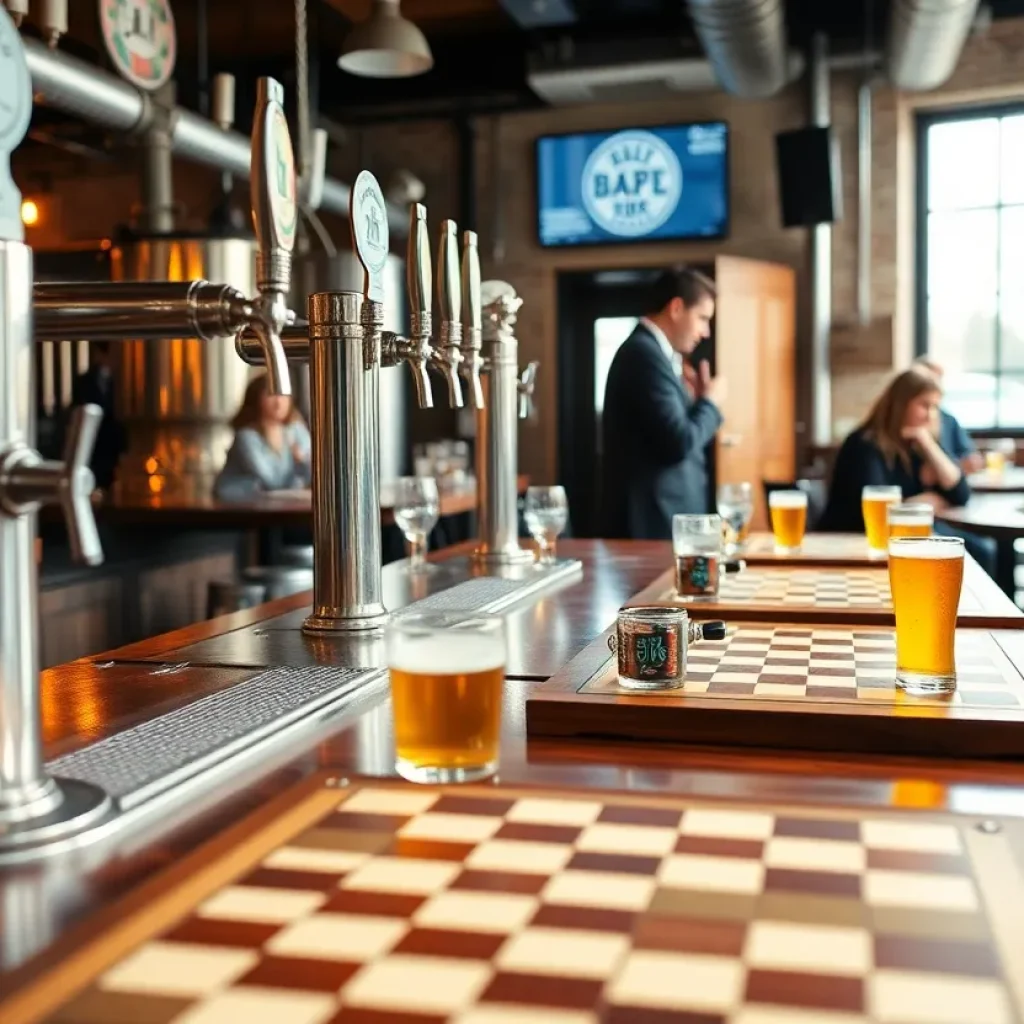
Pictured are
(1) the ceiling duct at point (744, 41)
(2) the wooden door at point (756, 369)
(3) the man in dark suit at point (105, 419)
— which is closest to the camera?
(1) the ceiling duct at point (744, 41)

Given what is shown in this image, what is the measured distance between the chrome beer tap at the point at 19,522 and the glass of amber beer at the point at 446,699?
204 mm

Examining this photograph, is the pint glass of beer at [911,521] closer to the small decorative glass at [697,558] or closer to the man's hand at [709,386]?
the small decorative glass at [697,558]

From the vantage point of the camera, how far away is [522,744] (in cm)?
98

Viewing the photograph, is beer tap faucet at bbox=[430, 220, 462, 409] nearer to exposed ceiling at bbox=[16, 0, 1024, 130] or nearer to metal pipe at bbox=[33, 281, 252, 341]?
metal pipe at bbox=[33, 281, 252, 341]

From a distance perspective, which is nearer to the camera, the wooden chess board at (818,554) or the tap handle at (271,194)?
the tap handle at (271,194)

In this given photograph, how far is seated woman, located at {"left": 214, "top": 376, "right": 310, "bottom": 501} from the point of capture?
4727 mm

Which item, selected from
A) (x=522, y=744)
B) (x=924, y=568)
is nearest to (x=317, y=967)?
(x=522, y=744)

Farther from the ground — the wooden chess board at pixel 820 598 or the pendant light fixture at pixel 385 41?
the pendant light fixture at pixel 385 41

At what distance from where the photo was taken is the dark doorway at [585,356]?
834 cm

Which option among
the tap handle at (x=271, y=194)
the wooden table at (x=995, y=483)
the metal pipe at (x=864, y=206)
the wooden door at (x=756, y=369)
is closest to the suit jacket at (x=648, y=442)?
the wooden table at (x=995, y=483)

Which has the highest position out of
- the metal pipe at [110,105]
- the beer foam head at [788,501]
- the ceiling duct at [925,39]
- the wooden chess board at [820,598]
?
the ceiling duct at [925,39]

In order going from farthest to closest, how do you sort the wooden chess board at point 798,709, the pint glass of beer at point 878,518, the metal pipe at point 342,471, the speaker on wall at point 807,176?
the speaker on wall at point 807,176
the pint glass of beer at point 878,518
the metal pipe at point 342,471
the wooden chess board at point 798,709

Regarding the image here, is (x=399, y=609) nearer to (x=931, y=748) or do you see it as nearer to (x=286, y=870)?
(x=931, y=748)

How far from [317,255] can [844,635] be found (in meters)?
5.71
